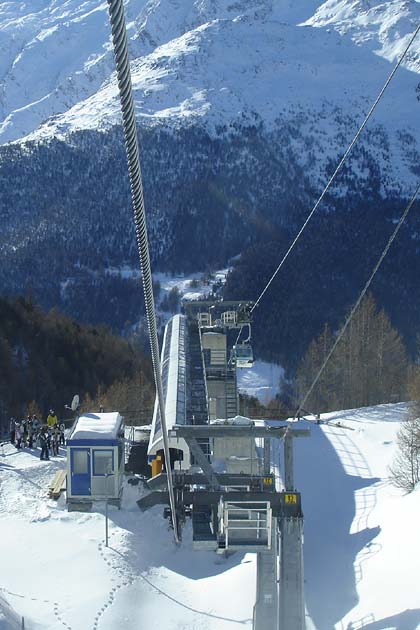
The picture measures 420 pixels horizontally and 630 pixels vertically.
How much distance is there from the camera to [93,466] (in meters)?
26.5

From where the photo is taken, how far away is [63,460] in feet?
105

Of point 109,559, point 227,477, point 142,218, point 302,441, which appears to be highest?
point 142,218

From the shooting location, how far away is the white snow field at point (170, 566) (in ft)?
67.8

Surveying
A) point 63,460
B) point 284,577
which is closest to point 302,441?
point 63,460

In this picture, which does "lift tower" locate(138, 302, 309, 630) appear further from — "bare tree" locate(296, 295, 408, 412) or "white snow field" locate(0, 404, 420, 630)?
"bare tree" locate(296, 295, 408, 412)

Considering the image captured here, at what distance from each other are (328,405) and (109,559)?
4231cm

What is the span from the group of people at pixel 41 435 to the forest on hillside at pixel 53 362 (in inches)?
1246

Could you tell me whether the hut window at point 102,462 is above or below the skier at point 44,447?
above

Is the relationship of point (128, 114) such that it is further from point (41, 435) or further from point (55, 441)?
point (55, 441)

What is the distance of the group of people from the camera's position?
32016 millimetres

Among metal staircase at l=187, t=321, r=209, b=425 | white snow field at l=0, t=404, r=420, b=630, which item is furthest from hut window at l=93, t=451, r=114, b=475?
metal staircase at l=187, t=321, r=209, b=425

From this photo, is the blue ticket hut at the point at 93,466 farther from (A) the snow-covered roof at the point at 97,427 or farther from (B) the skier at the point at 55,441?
(B) the skier at the point at 55,441

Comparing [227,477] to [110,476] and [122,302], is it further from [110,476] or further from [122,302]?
[122,302]

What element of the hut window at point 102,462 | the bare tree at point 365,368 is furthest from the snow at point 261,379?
the hut window at point 102,462
